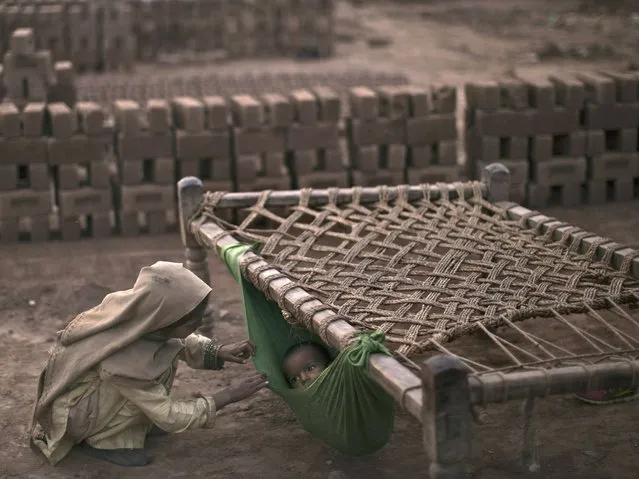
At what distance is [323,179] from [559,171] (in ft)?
6.16

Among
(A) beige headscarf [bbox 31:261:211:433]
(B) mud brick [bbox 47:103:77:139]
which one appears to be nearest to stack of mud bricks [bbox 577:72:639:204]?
(B) mud brick [bbox 47:103:77:139]

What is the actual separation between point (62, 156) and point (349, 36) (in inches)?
432

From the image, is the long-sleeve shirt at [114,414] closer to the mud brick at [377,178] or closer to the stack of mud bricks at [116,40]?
the mud brick at [377,178]

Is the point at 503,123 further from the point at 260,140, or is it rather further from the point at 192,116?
the point at 192,116

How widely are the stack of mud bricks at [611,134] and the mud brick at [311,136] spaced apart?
78.9 inches

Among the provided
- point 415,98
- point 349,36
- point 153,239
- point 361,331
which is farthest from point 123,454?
point 349,36

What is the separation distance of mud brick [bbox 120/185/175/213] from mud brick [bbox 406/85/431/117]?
75.5 inches

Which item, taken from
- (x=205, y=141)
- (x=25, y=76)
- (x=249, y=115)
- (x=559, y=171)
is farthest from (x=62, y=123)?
(x=559, y=171)

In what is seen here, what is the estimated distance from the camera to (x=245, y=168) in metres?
7.86

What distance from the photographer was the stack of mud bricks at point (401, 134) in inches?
314

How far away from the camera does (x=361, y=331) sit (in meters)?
4.19

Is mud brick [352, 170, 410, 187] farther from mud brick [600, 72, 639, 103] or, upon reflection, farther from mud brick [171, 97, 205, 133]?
mud brick [600, 72, 639, 103]

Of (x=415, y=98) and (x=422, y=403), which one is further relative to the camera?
(x=415, y=98)

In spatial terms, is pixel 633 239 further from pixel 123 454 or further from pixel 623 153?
pixel 123 454
